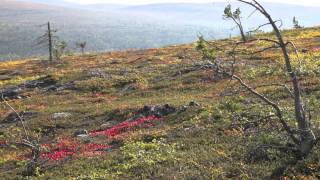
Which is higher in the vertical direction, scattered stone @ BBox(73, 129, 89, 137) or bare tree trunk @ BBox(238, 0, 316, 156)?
bare tree trunk @ BBox(238, 0, 316, 156)

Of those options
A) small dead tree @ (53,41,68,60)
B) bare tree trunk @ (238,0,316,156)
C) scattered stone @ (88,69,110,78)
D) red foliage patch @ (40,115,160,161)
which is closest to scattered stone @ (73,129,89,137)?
red foliage patch @ (40,115,160,161)

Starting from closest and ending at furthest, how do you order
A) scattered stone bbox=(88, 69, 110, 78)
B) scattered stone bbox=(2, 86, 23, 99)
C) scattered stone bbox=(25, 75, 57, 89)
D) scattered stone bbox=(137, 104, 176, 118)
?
scattered stone bbox=(137, 104, 176, 118) → scattered stone bbox=(2, 86, 23, 99) → scattered stone bbox=(88, 69, 110, 78) → scattered stone bbox=(25, 75, 57, 89)

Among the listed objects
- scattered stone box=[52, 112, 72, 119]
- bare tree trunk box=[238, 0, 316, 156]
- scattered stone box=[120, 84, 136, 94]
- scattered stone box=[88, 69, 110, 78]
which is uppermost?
bare tree trunk box=[238, 0, 316, 156]

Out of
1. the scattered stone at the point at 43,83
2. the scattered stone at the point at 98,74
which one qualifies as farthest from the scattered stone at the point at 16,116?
the scattered stone at the point at 43,83

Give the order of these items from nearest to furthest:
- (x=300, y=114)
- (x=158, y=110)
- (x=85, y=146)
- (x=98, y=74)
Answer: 1. (x=300, y=114)
2. (x=85, y=146)
3. (x=158, y=110)
4. (x=98, y=74)

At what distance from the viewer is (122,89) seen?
177ft

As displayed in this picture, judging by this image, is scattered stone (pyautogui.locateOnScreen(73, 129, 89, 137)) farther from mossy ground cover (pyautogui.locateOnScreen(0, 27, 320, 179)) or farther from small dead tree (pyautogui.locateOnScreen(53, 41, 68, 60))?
small dead tree (pyautogui.locateOnScreen(53, 41, 68, 60))

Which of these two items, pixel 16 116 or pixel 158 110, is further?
pixel 16 116

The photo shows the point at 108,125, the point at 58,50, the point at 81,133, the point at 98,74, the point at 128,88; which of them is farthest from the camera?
the point at 58,50

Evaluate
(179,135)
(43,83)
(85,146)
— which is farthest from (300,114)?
(43,83)

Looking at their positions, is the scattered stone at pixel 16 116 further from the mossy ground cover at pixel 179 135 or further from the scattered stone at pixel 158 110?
the scattered stone at pixel 158 110

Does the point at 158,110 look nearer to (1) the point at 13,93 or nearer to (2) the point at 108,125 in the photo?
(2) the point at 108,125

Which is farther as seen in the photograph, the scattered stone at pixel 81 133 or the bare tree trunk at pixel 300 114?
the scattered stone at pixel 81 133

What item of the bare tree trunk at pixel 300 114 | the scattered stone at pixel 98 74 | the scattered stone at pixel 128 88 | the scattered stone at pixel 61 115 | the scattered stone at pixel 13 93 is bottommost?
the scattered stone at pixel 13 93
